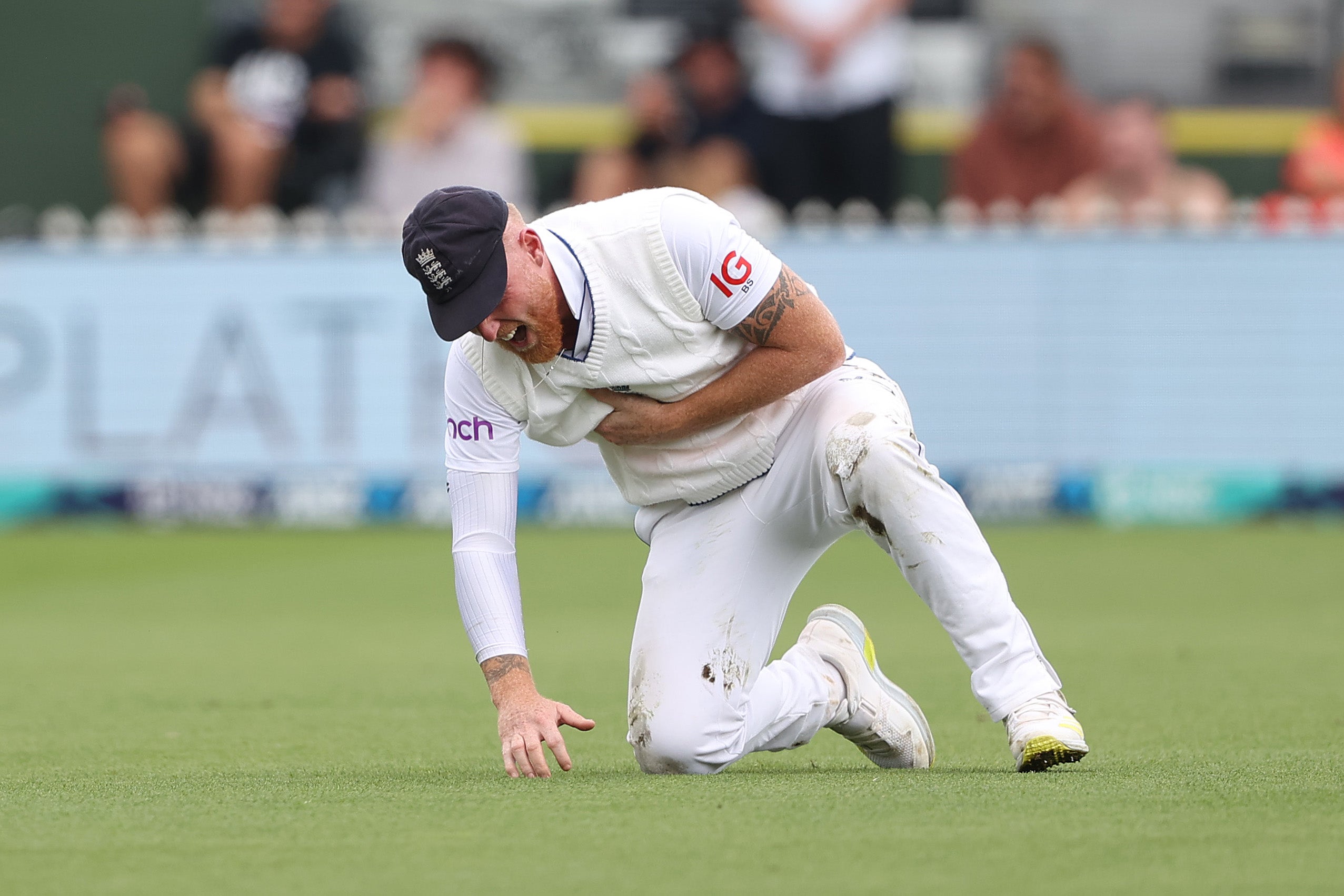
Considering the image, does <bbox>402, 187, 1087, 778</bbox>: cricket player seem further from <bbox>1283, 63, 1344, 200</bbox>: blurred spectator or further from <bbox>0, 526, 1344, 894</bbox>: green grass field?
<bbox>1283, 63, 1344, 200</bbox>: blurred spectator

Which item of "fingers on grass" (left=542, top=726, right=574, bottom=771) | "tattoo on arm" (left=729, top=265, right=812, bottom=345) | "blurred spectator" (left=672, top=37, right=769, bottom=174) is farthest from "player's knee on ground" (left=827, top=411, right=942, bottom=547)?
"blurred spectator" (left=672, top=37, right=769, bottom=174)

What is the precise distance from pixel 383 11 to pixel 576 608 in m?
8.78

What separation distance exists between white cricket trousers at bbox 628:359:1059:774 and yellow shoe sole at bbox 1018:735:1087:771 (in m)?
0.14

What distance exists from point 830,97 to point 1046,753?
10.4 m

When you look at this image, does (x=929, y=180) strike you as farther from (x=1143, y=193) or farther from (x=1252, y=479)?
(x=1252, y=479)

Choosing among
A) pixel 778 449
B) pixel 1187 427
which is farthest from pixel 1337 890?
pixel 1187 427

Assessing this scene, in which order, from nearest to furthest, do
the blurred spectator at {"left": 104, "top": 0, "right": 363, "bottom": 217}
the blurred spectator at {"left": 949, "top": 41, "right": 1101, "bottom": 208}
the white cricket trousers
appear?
the white cricket trousers, the blurred spectator at {"left": 949, "top": 41, "right": 1101, "bottom": 208}, the blurred spectator at {"left": 104, "top": 0, "right": 363, "bottom": 217}

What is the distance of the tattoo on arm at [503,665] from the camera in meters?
4.30

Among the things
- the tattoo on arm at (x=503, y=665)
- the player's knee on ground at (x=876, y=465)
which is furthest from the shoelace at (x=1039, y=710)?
the tattoo on arm at (x=503, y=665)

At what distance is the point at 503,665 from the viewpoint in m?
4.32

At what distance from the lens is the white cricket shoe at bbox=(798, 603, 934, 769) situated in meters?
4.66

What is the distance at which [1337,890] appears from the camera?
2988mm

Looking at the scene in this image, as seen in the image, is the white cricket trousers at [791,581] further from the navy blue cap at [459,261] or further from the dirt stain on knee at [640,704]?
the navy blue cap at [459,261]

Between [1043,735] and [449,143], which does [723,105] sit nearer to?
[449,143]
